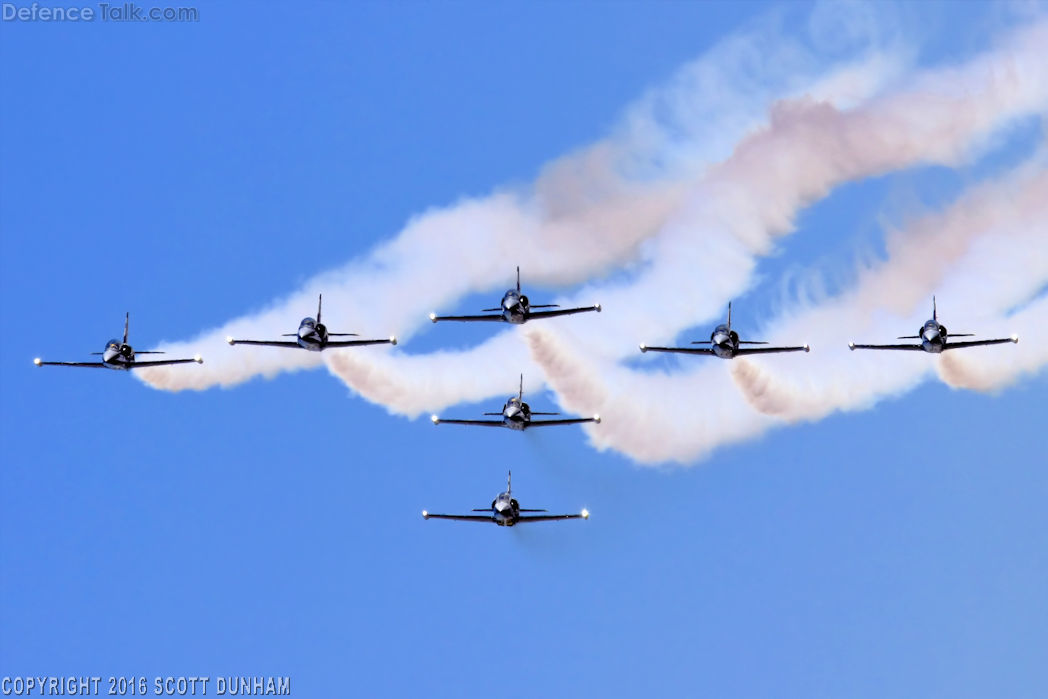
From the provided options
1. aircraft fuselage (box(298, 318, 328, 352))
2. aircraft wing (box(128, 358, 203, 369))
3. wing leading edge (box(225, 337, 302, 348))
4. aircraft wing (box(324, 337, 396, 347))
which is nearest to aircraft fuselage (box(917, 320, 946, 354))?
aircraft wing (box(324, 337, 396, 347))

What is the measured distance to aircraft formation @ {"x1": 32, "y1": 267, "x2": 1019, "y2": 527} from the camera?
378 ft

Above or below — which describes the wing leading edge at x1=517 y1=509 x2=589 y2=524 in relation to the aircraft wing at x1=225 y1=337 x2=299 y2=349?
below

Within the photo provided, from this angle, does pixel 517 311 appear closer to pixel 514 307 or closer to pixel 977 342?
pixel 514 307

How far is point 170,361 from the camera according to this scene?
124 metres

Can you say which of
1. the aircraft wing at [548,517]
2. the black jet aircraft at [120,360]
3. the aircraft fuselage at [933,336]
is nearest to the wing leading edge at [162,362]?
the black jet aircraft at [120,360]

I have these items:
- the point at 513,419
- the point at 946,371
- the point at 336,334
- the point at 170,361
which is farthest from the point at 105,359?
the point at 946,371

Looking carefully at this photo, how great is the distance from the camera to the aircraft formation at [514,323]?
378ft

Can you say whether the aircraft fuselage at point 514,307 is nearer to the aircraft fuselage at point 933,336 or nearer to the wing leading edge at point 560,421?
the wing leading edge at point 560,421

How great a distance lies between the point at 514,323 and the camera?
117 metres

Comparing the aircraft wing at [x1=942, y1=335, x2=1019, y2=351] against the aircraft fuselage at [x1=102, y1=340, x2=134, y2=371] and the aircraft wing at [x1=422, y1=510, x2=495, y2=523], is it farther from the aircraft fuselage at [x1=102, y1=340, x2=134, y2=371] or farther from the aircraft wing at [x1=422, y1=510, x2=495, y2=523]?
the aircraft fuselage at [x1=102, y1=340, x2=134, y2=371]

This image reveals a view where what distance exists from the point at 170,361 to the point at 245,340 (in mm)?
4488

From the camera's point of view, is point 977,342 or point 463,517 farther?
point 463,517

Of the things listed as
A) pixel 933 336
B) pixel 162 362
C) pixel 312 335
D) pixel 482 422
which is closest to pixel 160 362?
pixel 162 362

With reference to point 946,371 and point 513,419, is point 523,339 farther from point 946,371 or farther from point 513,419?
point 946,371
